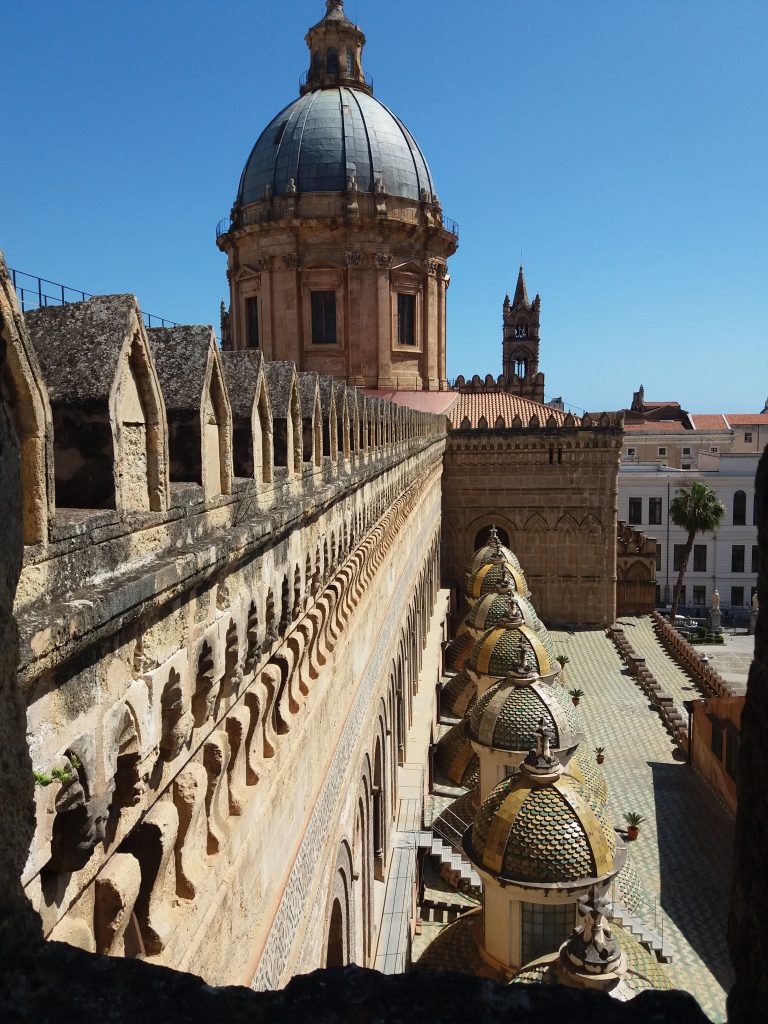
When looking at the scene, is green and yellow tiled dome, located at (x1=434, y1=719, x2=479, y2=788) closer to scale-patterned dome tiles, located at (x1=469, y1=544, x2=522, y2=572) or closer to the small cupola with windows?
scale-patterned dome tiles, located at (x1=469, y1=544, x2=522, y2=572)

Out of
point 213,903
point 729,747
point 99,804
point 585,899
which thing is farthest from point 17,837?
point 729,747

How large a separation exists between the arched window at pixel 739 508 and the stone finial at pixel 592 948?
37.7m

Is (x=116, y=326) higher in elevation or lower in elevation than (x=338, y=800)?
higher

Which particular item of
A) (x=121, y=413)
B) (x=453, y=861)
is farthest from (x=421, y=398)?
(x=121, y=413)

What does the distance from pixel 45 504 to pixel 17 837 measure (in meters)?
0.91

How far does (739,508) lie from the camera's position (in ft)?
142

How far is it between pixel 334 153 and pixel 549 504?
1431 cm

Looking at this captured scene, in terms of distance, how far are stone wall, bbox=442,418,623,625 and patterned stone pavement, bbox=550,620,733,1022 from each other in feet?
11.4

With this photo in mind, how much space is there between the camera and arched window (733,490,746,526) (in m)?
42.9

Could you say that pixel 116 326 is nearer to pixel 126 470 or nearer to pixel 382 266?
pixel 126 470

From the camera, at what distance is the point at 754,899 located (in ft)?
5.66

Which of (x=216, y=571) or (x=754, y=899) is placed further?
(x=216, y=571)

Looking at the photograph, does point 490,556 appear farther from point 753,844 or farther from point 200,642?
point 753,844

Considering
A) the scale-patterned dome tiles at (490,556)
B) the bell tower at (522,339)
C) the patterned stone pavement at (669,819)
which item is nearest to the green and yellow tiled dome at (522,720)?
the patterned stone pavement at (669,819)
